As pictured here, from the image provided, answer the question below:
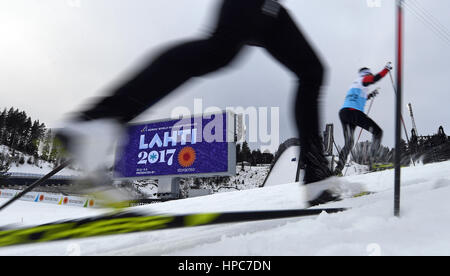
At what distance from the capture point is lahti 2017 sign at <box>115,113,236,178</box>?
906cm

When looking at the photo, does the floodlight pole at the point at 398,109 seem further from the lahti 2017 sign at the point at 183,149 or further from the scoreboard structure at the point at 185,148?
the lahti 2017 sign at the point at 183,149

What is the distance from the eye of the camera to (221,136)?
9.20 m

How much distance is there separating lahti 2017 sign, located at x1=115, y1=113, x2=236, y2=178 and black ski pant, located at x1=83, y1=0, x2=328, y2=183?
8034mm

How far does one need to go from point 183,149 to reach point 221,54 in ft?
29.0

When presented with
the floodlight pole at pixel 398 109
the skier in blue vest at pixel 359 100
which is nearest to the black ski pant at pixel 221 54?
the floodlight pole at pixel 398 109

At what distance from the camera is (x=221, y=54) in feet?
2.41

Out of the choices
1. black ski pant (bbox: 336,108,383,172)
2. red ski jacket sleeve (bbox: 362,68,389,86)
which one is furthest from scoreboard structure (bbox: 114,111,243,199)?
red ski jacket sleeve (bbox: 362,68,389,86)

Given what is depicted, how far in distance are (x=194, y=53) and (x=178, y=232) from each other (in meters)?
0.49

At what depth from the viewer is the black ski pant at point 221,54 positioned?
68 cm

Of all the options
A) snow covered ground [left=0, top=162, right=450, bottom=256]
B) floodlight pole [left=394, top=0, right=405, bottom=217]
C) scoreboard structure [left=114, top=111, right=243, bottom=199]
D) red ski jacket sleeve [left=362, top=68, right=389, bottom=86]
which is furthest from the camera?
scoreboard structure [left=114, top=111, right=243, bottom=199]

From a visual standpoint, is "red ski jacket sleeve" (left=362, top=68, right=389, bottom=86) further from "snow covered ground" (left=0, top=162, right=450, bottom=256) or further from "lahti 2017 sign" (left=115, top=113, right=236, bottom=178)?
"lahti 2017 sign" (left=115, top=113, right=236, bottom=178)

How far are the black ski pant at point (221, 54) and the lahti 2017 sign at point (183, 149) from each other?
803cm

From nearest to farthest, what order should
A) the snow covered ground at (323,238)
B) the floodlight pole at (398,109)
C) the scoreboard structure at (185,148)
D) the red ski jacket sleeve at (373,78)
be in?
the snow covered ground at (323,238), the floodlight pole at (398,109), the red ski jacket sleeve at (373,78), the scoreboard structure at (185,148)
